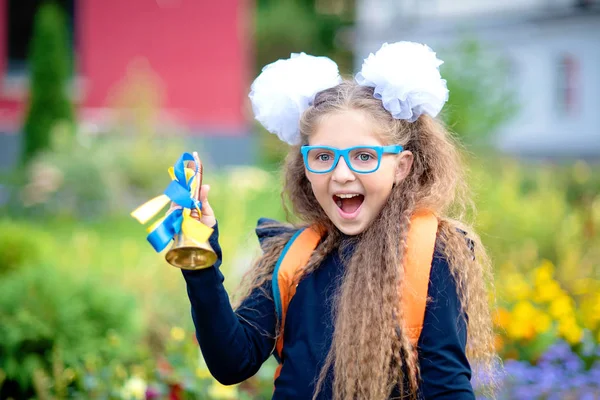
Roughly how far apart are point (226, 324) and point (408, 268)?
0.48 metres

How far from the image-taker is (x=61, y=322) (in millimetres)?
3709

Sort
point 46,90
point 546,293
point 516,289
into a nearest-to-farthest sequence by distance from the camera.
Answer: point 546,293 < point 516,289 < point 46,90

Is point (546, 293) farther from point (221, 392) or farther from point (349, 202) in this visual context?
point (349, 202)

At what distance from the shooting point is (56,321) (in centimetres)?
371

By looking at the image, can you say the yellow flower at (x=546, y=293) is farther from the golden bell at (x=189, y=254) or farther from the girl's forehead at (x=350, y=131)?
the golden bell at (x=189, y=254)

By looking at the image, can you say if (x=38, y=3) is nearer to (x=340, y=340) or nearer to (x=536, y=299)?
(x=536, y=299)

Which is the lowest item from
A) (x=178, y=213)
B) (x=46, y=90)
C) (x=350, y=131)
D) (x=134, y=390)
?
(x=134, y=390)

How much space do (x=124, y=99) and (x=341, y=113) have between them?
11.0 metres

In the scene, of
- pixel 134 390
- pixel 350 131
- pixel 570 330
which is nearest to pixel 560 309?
pixel 570 330

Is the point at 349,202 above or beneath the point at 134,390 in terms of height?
above

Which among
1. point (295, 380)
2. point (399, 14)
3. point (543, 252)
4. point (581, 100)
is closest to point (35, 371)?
point (295, 380)

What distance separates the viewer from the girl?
1.79 m

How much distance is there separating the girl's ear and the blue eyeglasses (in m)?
0.06

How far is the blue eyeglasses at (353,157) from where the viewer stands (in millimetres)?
1895
